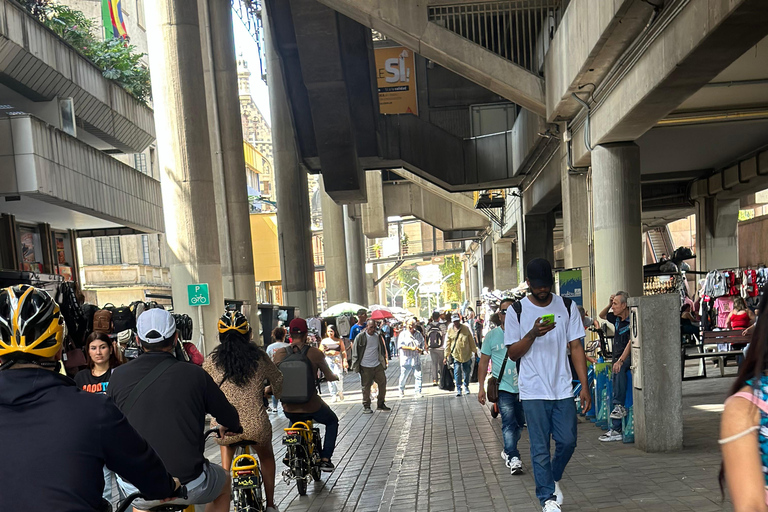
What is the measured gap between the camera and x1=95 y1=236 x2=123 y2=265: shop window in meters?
41.8

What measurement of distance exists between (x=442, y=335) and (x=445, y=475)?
1256 cm

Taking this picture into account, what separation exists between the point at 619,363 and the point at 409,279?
415 feet

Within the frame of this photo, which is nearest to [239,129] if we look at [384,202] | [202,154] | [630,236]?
[202,154]

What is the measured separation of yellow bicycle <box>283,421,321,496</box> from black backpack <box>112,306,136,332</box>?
4018 millimetres

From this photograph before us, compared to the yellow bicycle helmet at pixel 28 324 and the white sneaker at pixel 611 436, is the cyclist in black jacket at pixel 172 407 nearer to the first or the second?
the yellow bicycle helmet at pixel 28 324

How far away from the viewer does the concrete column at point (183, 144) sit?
632 inches

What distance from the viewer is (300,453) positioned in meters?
Answer: 7.93

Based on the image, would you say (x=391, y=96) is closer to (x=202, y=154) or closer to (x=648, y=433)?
(x=202, y=154)

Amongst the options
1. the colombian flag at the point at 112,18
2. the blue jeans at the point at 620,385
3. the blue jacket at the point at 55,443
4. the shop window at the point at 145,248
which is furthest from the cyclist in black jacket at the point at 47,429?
the shop window at the point at 145,248

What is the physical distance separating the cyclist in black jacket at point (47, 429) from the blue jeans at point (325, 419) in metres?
5.41

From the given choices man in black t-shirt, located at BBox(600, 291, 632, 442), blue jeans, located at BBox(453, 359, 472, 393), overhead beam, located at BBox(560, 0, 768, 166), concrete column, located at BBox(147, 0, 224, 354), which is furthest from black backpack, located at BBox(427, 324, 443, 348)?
man in black t-shirt, located at BBox(600, 291, 632, 442)

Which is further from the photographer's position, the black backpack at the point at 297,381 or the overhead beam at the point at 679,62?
the black backpack at the point at 297,381

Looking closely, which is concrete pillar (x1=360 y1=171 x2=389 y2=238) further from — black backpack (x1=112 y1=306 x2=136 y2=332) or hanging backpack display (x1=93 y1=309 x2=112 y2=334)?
hanging backpack display (x1=93 y1=309 x2=112 y2=334)

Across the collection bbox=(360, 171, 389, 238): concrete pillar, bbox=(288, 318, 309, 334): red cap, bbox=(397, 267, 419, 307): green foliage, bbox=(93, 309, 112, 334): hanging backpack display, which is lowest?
bbox=(397, 267, 419, 307): green foliage
